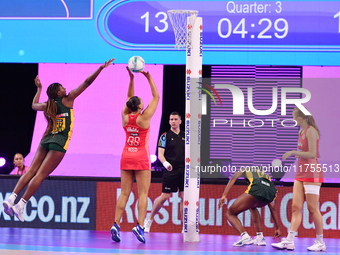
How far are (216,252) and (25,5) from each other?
325 inches

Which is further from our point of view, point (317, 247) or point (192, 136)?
point (192, 136)

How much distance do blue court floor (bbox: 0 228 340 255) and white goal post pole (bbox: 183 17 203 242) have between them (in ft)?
1.16

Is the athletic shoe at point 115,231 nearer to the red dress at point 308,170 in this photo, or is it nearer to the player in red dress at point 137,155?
the player in red dress at point 137,155

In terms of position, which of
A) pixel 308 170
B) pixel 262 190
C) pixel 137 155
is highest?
pixel 137 155

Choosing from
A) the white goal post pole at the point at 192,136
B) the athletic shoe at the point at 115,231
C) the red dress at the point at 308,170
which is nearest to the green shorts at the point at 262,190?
the red dress at the point at 308,170

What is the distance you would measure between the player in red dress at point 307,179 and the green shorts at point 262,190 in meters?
0.44

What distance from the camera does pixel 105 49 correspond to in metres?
11.4

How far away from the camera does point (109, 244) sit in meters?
6.82

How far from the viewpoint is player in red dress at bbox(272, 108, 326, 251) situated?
659 centimetres

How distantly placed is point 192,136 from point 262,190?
136cm

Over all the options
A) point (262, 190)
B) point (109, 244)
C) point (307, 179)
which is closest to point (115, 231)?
point (109, 244)

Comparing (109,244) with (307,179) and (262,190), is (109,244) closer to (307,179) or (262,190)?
(262,190)

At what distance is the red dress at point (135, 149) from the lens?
6.75 meters

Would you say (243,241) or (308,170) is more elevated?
(308,170)
